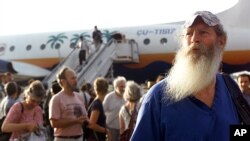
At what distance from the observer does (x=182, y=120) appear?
2.67 metres

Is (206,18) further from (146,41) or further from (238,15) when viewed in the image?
(238,15)

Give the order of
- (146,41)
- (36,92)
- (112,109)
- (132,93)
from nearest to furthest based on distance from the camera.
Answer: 1. (36,92)
2. (132,93)
3. (112,109)
4. (146,41)

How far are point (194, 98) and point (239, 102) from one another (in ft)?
0.81

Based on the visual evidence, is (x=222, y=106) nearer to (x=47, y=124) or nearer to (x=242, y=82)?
(x=242, y=82)

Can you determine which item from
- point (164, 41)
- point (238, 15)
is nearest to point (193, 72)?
point (164, 41)

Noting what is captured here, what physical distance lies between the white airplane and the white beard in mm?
16370

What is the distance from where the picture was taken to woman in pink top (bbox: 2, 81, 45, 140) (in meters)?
5.84

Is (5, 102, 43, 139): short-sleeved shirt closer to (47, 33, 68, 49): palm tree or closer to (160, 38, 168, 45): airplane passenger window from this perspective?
(160, 38, 168, 45): airplane passenger window

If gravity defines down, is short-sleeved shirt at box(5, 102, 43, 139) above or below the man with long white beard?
below

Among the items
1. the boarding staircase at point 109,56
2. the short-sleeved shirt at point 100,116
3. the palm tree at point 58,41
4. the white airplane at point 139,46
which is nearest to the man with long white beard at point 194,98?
the short-sleeved shirt at point 100,116

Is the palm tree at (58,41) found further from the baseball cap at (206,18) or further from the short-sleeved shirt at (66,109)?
the baseball cap at (206,18)

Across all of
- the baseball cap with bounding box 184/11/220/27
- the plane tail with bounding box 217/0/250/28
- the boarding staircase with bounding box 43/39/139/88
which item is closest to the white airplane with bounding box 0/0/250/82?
the boarding staircase with bounding box 43/39/139/88

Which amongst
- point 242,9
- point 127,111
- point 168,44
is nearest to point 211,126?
point 127,111

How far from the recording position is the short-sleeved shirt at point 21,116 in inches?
232
